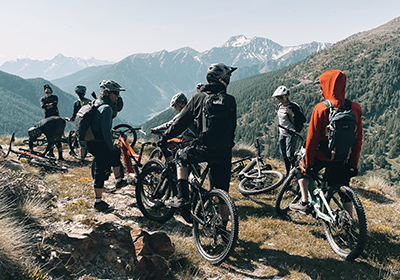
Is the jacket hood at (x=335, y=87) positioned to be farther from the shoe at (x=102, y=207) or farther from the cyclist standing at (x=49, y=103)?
the cyclist standing at (x=49, y=103)

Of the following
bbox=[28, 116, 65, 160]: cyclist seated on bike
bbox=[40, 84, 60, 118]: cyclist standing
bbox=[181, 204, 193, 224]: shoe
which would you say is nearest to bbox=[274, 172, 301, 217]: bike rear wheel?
bbox=[181, 204, 193, 224]: shoe

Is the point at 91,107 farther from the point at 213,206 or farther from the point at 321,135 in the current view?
the point at 321,135

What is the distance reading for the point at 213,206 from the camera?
452 cm

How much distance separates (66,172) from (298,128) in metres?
8.63

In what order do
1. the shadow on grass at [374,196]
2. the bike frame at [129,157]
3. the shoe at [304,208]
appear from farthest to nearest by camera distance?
the shadow on grass at [374,196], the bike frame at [129,157], the shoe at [304,208]

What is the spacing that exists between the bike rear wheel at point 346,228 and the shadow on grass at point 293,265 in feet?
0.76

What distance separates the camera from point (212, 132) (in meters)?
4.31

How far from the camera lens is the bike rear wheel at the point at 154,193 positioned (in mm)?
5770

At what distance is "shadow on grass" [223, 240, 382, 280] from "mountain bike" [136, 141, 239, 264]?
0.38 meters

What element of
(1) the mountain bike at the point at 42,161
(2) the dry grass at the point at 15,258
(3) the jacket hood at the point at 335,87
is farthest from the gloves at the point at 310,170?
(1) the mountain bike at the point at 42,161

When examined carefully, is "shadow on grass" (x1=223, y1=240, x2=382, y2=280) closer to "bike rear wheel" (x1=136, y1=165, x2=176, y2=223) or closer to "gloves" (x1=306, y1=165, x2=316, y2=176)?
"gloves" (x1=306, y1=165, x2=316, y2=176)

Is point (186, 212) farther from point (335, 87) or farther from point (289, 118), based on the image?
point (289, 118)

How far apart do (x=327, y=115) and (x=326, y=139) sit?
1.49ft

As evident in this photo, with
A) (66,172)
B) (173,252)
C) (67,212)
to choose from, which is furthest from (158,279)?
(66,172)
